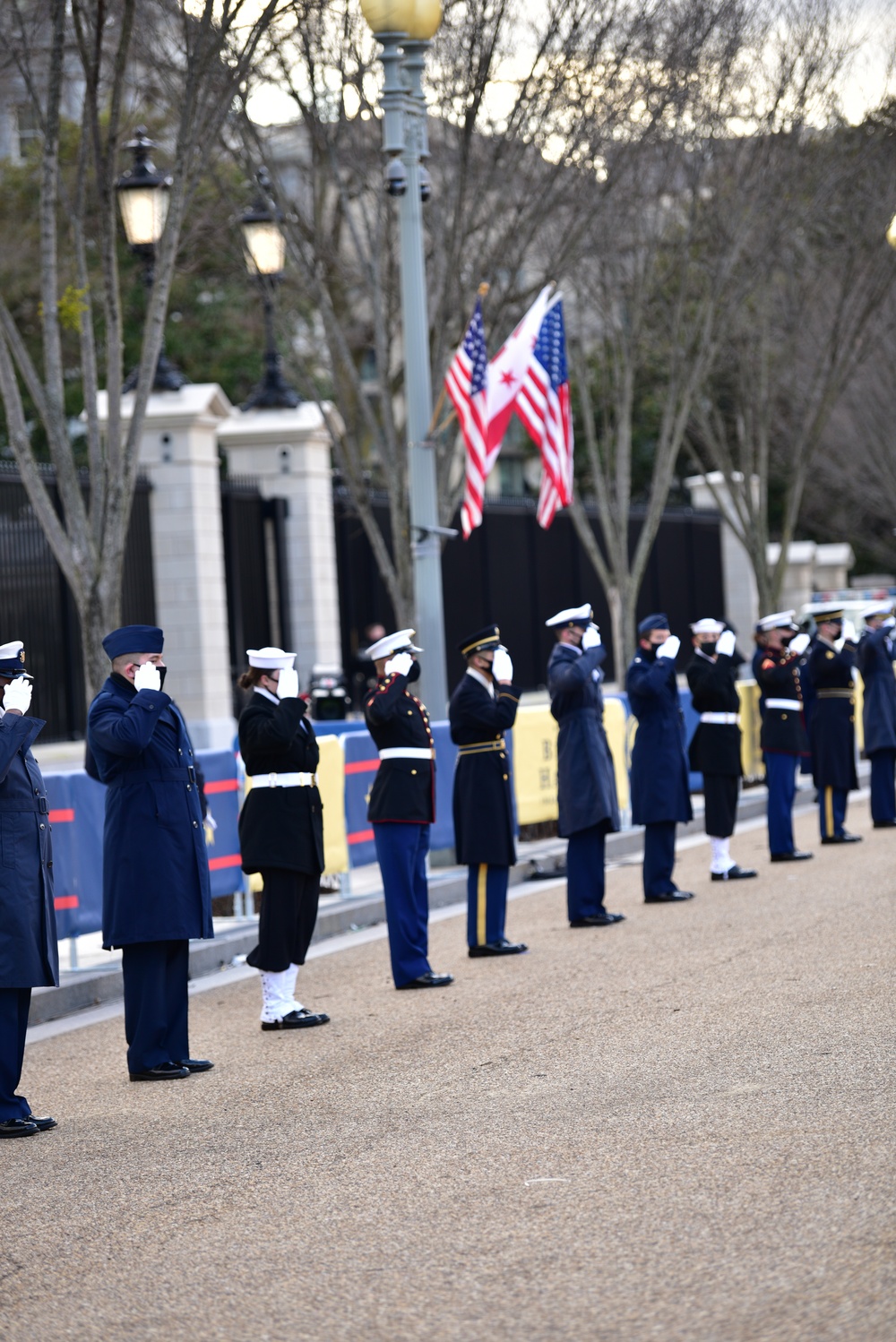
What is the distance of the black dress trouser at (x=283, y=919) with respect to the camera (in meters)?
9.13

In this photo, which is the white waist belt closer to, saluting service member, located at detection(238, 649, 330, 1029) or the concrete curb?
saluting service member, located at detection(238, 649, 330, 1029)

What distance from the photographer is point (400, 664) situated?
33.6ft

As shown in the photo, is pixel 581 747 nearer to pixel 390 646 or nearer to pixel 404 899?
pixel 390 646

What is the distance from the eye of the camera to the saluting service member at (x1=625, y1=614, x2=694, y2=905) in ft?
42.6

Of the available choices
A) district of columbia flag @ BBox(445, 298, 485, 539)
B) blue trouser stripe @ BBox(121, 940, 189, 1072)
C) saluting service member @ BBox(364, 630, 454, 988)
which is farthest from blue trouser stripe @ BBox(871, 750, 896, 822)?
blue trouser stripe @ BBox(121, 940, 189, 1072)

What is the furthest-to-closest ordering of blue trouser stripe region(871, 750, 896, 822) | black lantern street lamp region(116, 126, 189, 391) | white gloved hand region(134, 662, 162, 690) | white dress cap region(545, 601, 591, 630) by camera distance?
blue trouser stripe region(871, 750, 896, 822) → black lantern street lamp region(116, 126, 189, 391) → white dress cap region(545, 601, 591, 630) → white gloved hand region(134, 662, 162, 690)

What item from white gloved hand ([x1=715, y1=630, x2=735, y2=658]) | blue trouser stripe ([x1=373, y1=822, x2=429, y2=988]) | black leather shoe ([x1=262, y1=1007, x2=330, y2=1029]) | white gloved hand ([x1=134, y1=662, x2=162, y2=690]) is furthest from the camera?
white gloved hand ([x1=715, y1=630, x2=735, y2=658])

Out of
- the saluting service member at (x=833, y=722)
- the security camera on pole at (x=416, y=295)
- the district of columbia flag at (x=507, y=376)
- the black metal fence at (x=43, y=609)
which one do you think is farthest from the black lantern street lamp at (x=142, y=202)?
the saluting service member at (x=833, y=722)

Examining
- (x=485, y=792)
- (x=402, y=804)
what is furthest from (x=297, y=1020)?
(x=485, y=792)

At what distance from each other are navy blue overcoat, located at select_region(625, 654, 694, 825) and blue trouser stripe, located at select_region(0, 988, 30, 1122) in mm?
6272

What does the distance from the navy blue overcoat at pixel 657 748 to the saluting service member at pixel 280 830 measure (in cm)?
421

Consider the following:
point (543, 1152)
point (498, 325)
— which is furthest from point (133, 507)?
point (543, 1152)

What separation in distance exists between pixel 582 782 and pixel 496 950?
1.47 m

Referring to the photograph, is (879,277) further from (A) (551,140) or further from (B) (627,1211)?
(B) (627,1211)
